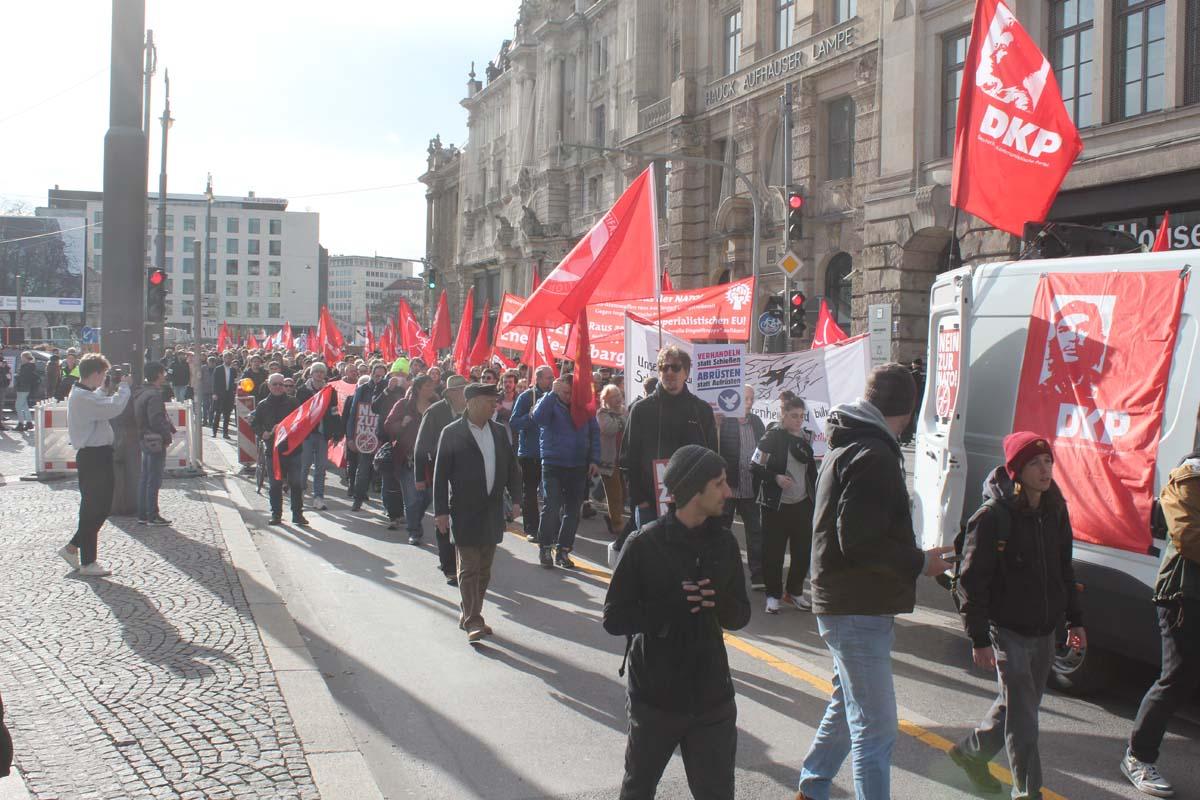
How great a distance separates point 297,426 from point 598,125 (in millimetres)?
34111

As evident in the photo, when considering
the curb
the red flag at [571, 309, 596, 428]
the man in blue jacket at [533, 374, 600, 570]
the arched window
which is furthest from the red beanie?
the arched window

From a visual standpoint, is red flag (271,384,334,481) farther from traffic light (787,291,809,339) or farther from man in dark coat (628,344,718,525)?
traffic light (787,291,809,339)

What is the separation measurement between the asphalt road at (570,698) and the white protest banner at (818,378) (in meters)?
2.14

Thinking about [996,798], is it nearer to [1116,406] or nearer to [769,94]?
[1116,406]

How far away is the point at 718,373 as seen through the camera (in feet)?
31.4

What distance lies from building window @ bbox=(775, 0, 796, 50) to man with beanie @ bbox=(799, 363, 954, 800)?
26174mm

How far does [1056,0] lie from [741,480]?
14598 millimetres

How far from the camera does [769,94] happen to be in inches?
1148

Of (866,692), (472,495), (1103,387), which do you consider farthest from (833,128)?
(866,692)

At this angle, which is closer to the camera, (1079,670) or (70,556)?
(1079,670)

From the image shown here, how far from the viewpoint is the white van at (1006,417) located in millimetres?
5457

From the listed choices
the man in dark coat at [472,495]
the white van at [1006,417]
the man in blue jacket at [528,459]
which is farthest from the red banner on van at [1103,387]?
the man in blue jacket at [528,459]

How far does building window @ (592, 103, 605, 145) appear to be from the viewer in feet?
144

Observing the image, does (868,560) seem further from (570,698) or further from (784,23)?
(784,23)
